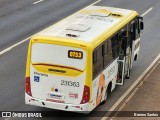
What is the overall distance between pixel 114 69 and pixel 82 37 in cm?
311

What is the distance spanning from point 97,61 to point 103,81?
48.5 inches

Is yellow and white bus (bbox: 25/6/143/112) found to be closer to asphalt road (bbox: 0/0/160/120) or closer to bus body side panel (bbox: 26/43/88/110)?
bus body side panel (bbox: 26/43/88/110)

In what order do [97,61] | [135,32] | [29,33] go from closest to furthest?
1. [97,61]
2. [135,32]
3. [29,33]

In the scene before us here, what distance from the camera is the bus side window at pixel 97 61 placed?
15631 mm

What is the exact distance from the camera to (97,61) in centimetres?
1591

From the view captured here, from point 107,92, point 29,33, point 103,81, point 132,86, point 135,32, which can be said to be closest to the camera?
point 103,81

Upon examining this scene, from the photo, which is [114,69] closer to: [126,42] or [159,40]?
[126,42]

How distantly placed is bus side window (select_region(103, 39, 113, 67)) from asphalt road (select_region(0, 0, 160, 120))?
177 cm

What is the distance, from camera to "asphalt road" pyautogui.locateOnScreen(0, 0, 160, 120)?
714 inches

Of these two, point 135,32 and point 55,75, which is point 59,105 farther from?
point 135,32

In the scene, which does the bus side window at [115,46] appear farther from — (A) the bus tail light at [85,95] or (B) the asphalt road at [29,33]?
(A) the bus tail light at [85,95]

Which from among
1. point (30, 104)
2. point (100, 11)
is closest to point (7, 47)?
point (100, 11)

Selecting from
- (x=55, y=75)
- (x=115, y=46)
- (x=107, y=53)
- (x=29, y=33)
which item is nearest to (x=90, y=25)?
(x=107, y=53)

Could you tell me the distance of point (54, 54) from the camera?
15211 mm
